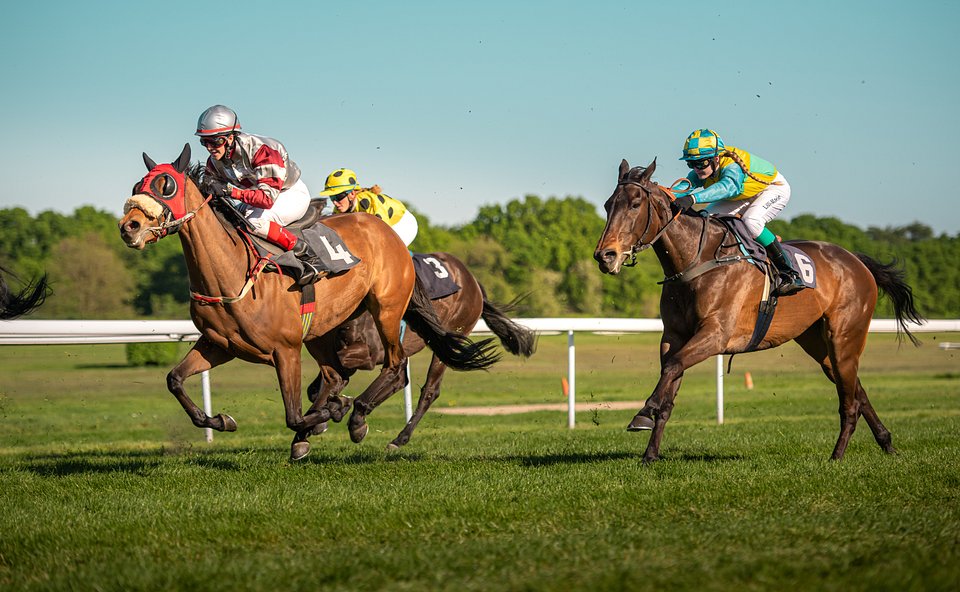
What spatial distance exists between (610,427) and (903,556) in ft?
23.2

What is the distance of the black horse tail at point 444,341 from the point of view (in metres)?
7.58

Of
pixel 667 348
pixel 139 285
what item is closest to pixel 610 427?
pixel 667 348

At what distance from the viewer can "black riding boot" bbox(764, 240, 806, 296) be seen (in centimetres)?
686

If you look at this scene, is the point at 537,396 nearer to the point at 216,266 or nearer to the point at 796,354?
the point at 796,354

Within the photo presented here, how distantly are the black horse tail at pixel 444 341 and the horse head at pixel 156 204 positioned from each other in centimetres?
236

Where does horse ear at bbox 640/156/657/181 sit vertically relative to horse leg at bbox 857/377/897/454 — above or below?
above

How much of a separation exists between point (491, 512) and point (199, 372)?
7.72ft

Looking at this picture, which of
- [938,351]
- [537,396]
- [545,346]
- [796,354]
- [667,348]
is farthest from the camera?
[545,346]

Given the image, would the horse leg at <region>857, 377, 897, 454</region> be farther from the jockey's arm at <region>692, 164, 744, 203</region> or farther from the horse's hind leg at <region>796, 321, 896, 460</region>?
the jockey's arm at <region>692, 164, 744, 203</region>

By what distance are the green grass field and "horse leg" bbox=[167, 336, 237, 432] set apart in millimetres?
324

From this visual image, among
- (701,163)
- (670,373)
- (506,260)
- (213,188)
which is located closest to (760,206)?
(701,163)

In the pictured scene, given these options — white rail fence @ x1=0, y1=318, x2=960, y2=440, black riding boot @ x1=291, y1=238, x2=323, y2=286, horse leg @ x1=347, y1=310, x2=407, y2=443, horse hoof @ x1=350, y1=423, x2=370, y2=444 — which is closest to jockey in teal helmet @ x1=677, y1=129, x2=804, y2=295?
horse leg @ x1=347, y1=310, x2=407, y2=443

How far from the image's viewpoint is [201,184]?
19.6 feet

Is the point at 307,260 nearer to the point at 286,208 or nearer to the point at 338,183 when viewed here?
the point at 286,208
